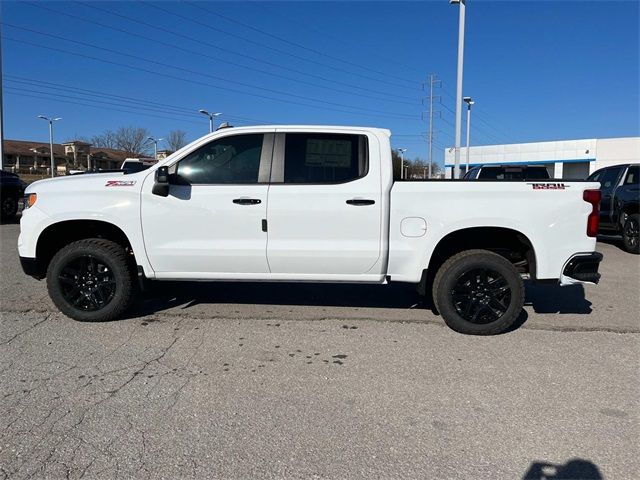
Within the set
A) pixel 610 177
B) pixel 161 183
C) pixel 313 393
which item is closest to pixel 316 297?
pixel 161 183

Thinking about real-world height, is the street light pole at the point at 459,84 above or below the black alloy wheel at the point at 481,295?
above

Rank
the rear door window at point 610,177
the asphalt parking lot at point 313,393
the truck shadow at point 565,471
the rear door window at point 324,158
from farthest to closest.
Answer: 1. the rear door window at point 610,177
2. the rear door window at point 324,158
3. the asphalt parking lot at point 313,393
4. the truck shadow at point 565,471

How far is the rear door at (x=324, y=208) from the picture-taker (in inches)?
193

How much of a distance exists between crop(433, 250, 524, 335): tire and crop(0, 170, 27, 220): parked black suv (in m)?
Result: 14.6

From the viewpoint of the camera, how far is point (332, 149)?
513 centimetres

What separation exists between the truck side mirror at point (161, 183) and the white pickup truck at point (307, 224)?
0.01 meters

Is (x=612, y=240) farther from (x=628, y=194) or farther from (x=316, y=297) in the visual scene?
(x=316, y=297)

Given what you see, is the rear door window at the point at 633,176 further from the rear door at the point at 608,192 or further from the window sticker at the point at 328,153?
the window sticker at the point at 328,153

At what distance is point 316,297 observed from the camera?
6.39m

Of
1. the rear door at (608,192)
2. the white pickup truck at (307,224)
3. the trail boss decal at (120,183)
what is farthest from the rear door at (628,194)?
the trail boss decal at (120,183)

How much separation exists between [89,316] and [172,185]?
1618mm

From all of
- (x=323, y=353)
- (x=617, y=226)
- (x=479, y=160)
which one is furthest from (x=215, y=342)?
(x=479, y=160)

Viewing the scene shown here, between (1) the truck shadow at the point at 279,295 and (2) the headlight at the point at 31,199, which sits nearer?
(2) the headlight at the point at 31,199

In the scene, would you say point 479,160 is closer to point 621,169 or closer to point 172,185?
point 621,169
